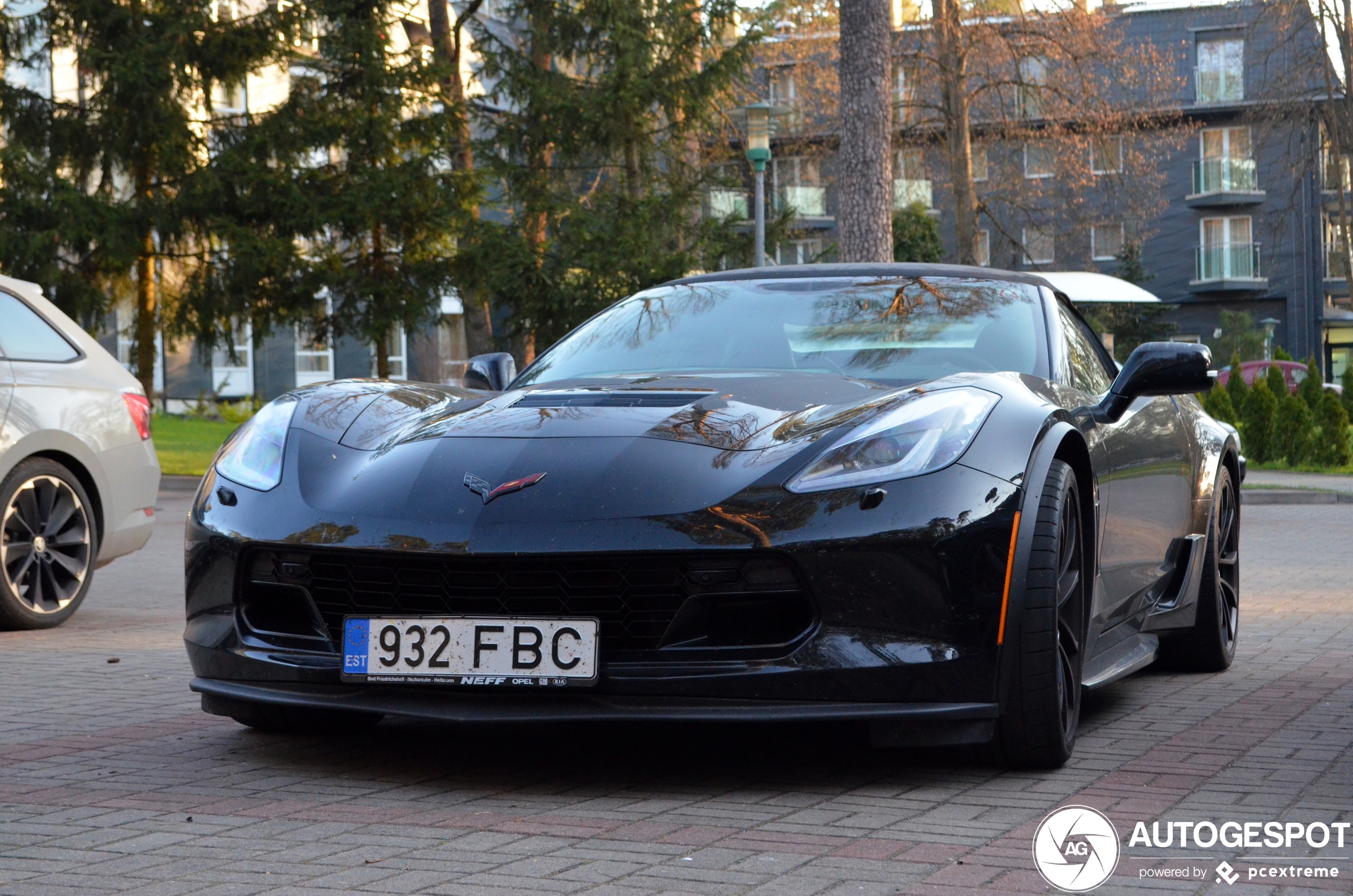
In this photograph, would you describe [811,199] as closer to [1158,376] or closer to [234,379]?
[234,379]

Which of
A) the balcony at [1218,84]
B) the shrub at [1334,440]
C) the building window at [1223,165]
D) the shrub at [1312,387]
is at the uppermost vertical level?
the balcony at [1218,84]

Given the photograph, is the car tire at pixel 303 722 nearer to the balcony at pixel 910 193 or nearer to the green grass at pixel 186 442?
the green grass at pixel 186 442

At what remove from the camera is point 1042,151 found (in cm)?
3375

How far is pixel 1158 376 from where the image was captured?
4.77 metres

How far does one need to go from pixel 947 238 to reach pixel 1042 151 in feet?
81.2

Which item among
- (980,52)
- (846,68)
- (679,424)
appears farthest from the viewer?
(980,52)

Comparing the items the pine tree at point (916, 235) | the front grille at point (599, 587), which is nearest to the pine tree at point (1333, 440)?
the front grille at point (599, 587)

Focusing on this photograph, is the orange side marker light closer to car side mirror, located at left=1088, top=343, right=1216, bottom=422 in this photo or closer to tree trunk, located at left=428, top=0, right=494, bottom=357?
car side mirror, located at left=1088, top=343, right=1216, bottom=422

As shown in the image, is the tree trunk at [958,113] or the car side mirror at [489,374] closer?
the car side mirror at [489,374]

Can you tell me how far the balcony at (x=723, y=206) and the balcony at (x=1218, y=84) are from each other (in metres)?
32.5

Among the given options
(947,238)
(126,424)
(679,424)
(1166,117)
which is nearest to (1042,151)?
(1166,117)

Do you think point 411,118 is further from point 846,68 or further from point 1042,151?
point 1042,151

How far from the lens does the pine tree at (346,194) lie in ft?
72.5

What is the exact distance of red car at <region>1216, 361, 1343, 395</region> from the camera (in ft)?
78.0
